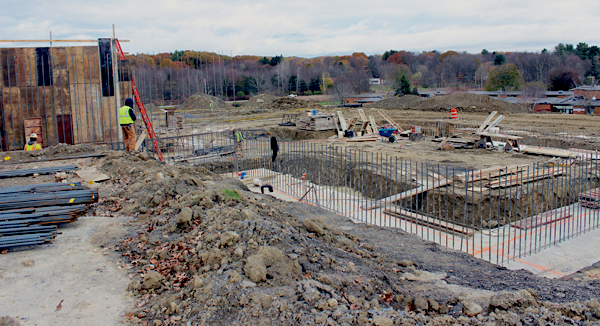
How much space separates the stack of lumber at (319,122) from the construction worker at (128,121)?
15.6 m

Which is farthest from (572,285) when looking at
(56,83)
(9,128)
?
(9,128)

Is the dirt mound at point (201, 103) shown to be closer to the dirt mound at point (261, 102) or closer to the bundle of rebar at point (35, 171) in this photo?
the dirt mound at point (261, 102)

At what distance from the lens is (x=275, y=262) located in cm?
544

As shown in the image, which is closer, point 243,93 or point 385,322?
point 385,322

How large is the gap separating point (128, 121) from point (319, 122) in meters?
16.3

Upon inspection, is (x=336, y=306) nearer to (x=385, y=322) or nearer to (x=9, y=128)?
(x=385, y=322)

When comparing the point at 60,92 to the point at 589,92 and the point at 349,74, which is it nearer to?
the point at 589,92

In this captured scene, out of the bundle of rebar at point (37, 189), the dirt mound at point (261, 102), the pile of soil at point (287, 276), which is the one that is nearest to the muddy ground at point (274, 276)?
the pile of soil at point (287, 276)

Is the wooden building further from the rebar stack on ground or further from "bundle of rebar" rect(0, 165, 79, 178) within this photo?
the rebar stack on ground

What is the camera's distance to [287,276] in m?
5.25

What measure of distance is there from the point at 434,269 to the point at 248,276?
3.37m

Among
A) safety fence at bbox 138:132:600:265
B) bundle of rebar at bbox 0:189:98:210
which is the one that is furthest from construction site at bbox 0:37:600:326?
safety fence at bbox 138:132:600:265

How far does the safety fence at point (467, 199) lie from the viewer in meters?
9.46

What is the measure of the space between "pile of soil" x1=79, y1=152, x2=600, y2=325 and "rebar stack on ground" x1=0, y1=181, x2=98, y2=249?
0.71 meters
